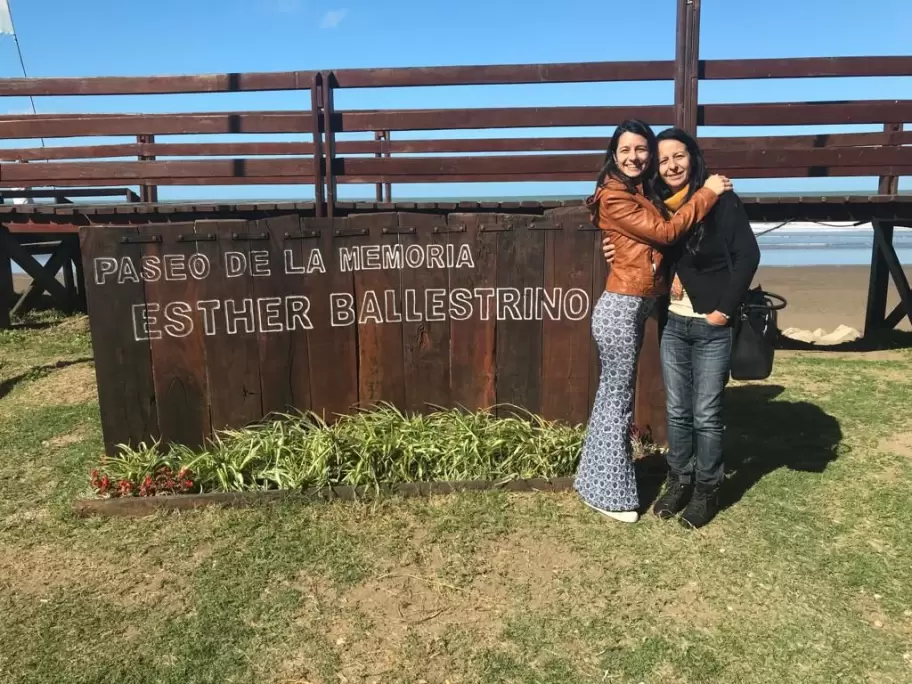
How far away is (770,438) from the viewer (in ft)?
16.4

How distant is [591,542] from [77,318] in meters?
8.98

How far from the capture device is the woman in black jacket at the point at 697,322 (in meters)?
3.34

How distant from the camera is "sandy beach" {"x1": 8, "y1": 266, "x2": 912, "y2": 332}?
13328mm

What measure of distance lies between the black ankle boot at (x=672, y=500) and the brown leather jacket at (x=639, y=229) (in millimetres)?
1076

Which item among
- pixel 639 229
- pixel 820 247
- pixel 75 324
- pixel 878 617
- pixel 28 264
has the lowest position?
pixel 878 617

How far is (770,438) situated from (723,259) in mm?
2157

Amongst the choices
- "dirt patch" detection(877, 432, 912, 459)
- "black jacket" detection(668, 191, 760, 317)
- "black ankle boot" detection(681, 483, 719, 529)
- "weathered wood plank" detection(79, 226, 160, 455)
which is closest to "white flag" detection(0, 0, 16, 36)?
"weathered wood plank" detection(79, 226, 160, 455)

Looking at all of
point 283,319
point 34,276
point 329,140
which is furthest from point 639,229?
point 34,276

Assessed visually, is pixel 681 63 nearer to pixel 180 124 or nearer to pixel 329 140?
pixel 329 140

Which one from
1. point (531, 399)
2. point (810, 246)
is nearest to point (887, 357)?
point (531, 399)

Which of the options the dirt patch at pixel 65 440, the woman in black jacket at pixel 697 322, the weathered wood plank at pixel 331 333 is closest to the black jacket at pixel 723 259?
the woman in black jacket at pixel 697 322

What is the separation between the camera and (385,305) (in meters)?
4.52

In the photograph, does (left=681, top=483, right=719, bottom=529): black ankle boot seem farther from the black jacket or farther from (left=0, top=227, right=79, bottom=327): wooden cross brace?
(left=0, top=227, right=79, bottom=327): wooden cross brace

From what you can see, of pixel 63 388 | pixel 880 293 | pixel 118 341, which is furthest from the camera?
pixel 880 293
